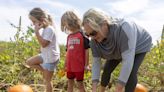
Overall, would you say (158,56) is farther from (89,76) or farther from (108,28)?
(108,28)

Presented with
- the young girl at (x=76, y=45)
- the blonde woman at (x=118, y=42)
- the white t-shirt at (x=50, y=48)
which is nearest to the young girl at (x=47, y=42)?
the white t-shirt at (x=50, y=48)

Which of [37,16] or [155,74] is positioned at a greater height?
[37,16]

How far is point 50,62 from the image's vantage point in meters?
5.00

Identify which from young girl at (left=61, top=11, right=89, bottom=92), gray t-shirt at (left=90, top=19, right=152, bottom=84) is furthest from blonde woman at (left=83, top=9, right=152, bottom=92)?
young girl at (left=61, top=11, right=89, bottom=92)

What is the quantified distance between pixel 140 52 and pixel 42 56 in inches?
63.0

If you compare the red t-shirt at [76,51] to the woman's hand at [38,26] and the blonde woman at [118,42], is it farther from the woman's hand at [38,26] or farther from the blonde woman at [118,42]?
the blonde woman at [118,42]

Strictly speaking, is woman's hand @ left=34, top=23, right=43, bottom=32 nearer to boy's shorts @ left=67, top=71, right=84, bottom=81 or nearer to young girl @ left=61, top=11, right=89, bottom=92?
young girl @ left=61, top=11, right=89, bottom=92

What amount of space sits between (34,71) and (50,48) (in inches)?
42.5

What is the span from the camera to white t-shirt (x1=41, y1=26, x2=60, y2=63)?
16.2 feet

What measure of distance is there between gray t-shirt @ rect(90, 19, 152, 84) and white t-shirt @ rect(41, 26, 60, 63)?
45.0 inches

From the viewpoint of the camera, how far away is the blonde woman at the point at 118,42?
11.4 feet

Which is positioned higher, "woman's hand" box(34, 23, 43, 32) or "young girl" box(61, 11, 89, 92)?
"woman's hand" box(34, 23, 43, 32)

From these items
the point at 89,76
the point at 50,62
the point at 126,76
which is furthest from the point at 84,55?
the point at 126,76

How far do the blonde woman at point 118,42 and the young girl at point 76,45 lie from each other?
2.65 ft
